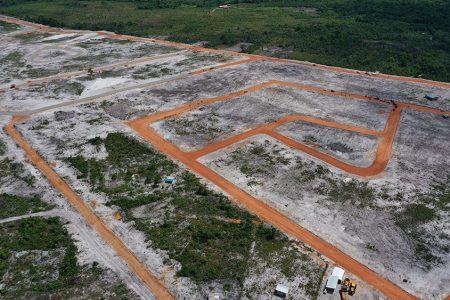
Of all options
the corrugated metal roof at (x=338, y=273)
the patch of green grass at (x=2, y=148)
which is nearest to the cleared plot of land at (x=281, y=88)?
the patch of green grass at (x=2, y=148)

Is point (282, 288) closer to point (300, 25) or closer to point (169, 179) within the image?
point (169, 179)

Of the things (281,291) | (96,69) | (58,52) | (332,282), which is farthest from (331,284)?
(58,52)

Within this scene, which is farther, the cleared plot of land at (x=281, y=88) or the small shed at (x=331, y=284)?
the cleared plot of land at (x=281, y=88)

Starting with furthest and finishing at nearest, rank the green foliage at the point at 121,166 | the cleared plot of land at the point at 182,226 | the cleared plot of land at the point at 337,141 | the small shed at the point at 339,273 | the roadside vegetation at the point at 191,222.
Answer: the cleared plot of land at the point at 337,141
the green foliage at the point at 121,166
the roadside vegetation at the point at 191,222
the cleared plot of land at the point at 182,226
the small shed at the point at 339,273

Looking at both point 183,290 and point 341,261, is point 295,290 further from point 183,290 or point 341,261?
point 183,290

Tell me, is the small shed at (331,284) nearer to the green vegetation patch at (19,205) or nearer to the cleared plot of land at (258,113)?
the cleared plot of land at (258,113)

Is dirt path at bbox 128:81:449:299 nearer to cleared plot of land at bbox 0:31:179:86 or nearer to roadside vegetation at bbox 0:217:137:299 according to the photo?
roadside vegetation at bbox 0:217:137:299

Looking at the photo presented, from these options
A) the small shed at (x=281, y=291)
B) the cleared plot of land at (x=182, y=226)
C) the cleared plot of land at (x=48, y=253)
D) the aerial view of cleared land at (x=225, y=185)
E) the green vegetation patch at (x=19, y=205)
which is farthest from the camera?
the green vegetation patch at (x=19, y=205)
